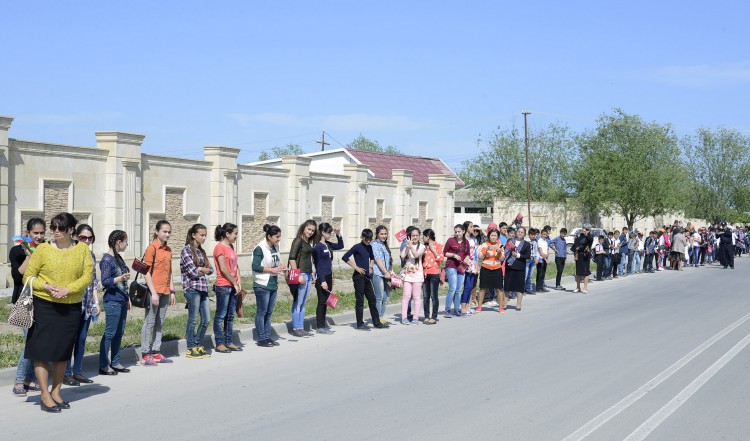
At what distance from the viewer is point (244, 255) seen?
91.8 ft

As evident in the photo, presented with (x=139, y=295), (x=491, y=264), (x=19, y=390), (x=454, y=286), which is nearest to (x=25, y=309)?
(x=19, y=390)

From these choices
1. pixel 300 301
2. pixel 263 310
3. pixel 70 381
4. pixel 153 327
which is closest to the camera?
pixel 70 381

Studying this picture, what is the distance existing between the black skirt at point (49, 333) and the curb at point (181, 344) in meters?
1.52

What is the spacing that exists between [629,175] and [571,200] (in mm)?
5011

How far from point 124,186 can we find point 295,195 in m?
8.39

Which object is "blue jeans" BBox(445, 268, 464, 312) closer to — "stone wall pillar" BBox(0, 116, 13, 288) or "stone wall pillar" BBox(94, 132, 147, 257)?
"stone wall pillar" BBox(94, 132, 147, 257)

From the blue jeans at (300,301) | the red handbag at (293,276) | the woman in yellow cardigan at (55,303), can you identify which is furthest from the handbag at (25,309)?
the blue jeans at (300,301)

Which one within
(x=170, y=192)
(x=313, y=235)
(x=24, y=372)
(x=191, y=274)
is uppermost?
(x=170, y=192)

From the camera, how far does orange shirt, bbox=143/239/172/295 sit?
1068cm

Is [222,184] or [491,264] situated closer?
[491,264]

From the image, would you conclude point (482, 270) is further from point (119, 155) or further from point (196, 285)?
point (119, 155)

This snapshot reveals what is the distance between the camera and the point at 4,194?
64.9 feet

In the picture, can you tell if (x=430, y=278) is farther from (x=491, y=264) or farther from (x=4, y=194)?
(x=4, y=194)

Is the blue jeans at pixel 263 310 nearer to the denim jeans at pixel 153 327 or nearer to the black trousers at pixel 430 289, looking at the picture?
the denim jeans at pixel 153 327
